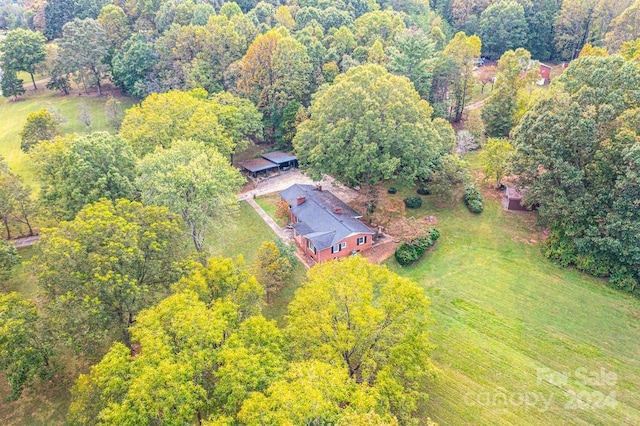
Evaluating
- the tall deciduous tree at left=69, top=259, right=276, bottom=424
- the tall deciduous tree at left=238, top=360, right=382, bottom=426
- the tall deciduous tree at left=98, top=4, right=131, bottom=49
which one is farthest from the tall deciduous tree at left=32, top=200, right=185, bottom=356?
the tall deciduous tree at left=98, top=4, right=131, bottom=49

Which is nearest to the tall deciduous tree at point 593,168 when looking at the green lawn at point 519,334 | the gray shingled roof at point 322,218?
the green lawn at point 519,334

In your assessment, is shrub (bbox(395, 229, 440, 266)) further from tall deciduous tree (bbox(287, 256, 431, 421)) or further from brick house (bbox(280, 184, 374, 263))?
tall deciduous tree (bbox(287, 256, 431, 421))

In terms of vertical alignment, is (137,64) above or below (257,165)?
above

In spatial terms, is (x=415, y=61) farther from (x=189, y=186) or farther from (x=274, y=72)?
(x=189, y=186)

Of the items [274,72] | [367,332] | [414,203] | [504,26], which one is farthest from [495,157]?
[504,26]

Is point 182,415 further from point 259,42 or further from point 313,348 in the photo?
point 259,42

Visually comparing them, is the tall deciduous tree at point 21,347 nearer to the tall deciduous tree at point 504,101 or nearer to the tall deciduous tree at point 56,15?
the tall deciduous tree at point 504,101
